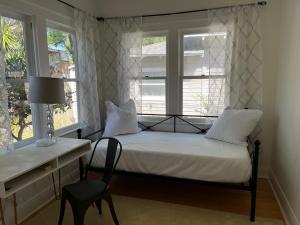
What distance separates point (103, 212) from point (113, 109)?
4.46 ft

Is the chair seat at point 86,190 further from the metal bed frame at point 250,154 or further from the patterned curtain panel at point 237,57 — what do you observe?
the patterned curtain panel at point 237,57

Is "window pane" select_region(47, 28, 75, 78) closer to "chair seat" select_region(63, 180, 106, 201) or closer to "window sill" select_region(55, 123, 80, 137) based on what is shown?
"window sill" select_region(55, 123, 80, 137)

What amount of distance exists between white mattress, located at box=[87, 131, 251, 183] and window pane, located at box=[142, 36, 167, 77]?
41.7 inches

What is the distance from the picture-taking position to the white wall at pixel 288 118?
2021mm

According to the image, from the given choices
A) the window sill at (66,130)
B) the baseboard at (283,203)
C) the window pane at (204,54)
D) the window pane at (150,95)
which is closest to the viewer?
the baseboard at (283,203)

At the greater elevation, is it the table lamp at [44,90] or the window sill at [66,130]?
the table lamp at [44,90]

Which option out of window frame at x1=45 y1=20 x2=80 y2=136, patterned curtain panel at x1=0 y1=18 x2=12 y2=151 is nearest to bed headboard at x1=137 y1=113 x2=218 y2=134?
window frame at x1=45 y1=20 x2=80 y2=136

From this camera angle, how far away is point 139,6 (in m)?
3.21

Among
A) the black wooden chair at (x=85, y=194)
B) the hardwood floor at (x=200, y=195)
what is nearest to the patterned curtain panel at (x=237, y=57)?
the hardwood floor at (x=200, y=195)

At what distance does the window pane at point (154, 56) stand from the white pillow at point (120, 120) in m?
0.55

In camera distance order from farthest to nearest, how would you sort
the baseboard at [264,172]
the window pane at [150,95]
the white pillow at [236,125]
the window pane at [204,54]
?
the window pane at [150,95] < the baseboard at [264,172] < the window pane at [204,54] < the white pillow at [236,125]

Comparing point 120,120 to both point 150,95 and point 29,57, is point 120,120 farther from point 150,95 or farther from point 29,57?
point 29,57

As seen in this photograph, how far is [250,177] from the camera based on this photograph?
2182mm

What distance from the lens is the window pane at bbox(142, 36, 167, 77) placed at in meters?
3.23
